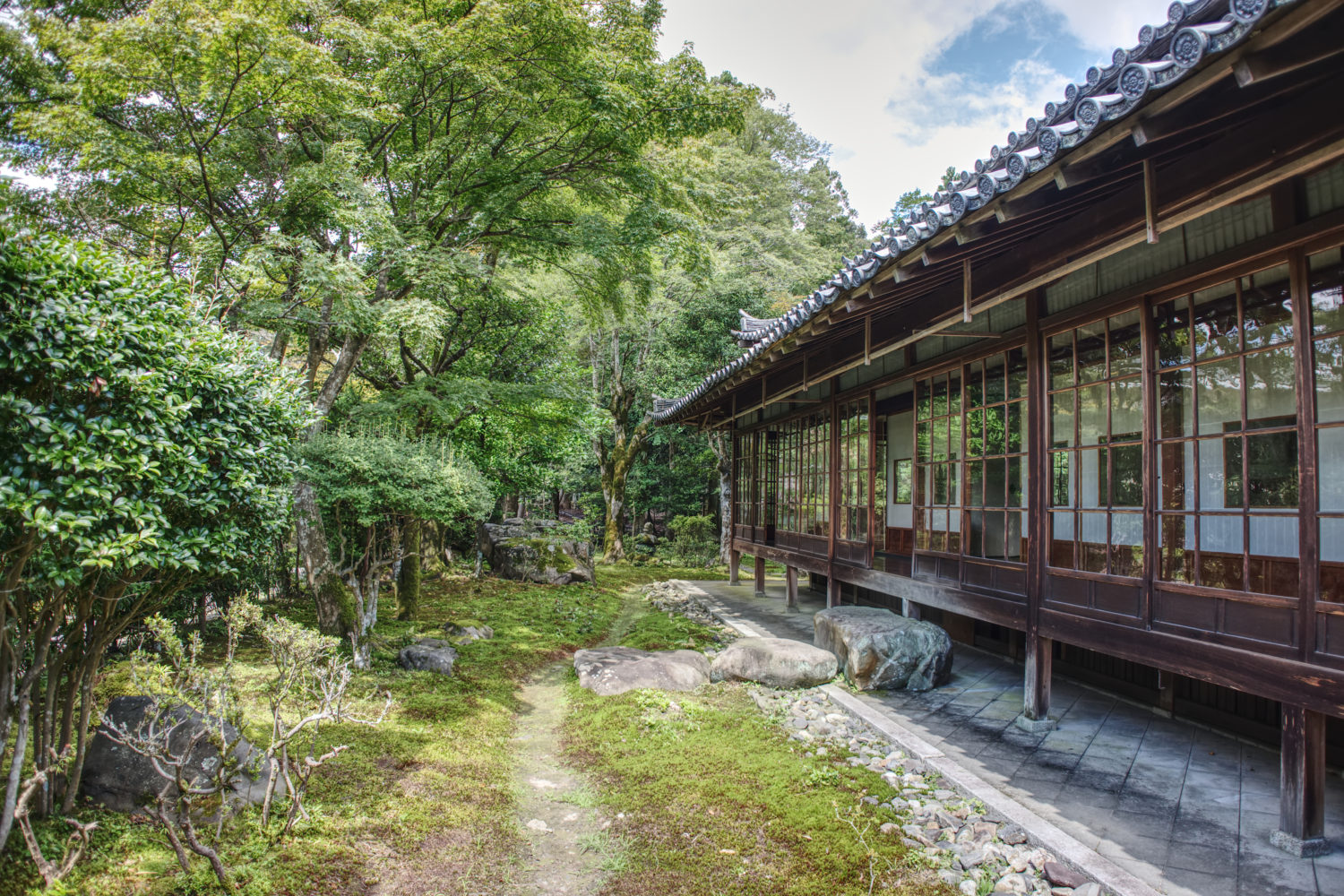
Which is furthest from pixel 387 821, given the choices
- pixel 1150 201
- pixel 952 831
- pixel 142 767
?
pixel 1150 201

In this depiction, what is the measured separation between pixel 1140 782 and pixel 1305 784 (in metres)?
1.15

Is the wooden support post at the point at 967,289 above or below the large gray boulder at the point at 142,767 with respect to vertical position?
above

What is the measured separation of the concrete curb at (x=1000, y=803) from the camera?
3.46 m

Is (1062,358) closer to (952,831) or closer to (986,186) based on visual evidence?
(986,186)

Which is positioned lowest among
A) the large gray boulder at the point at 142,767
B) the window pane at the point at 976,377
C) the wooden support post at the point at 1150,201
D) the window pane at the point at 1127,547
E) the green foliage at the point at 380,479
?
the large gray boulder at the point at 142,767

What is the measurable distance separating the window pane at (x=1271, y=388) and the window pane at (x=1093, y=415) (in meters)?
1.66

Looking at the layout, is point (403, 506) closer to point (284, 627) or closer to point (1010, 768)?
point (284, 627)

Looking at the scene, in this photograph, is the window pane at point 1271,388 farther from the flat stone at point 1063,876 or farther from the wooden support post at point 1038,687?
the flat stone at point 1063,876

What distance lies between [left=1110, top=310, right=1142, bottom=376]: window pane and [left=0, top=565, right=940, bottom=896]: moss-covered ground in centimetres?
442

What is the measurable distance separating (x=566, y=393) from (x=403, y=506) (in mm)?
4458

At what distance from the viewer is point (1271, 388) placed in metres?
5.41

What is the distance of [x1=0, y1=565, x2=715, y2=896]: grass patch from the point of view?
11.3ft

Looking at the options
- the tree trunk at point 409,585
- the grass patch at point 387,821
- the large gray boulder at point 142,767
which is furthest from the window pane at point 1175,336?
the tree trunk at point 409,585

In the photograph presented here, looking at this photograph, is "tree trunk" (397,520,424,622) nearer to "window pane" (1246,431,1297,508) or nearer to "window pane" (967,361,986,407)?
"window pane" (967,361,986,407)
